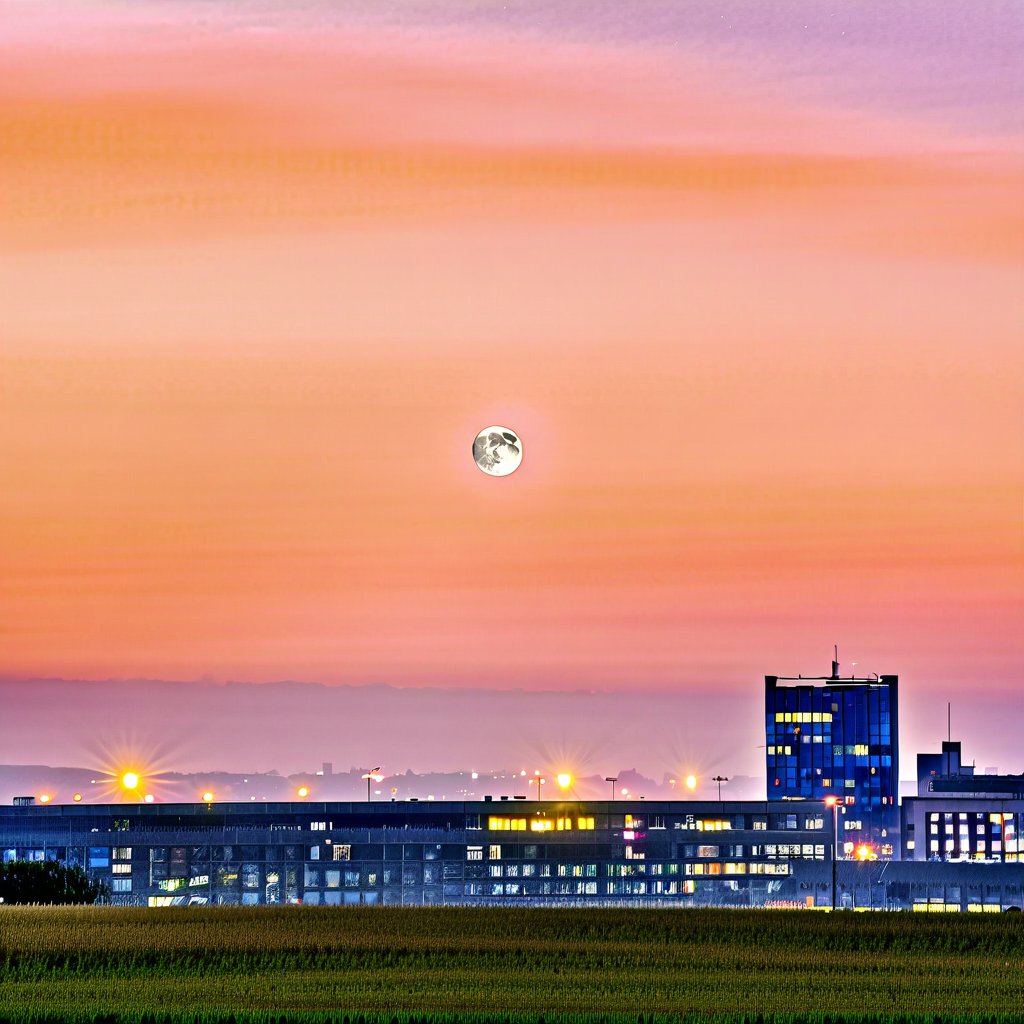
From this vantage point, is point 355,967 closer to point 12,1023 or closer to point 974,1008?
point 12,1023

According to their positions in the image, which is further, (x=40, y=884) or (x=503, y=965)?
(x=40, y=884)

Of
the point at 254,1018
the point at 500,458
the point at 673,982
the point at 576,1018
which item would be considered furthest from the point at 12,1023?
the point at 500,458

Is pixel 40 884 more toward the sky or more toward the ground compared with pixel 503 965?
more toward the ground

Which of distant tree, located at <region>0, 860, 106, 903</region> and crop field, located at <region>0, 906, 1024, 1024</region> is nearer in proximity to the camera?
crop field, located at <region>0, 906, 1024, 1024</region>

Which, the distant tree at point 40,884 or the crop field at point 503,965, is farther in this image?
the distant tree at point 40,884
